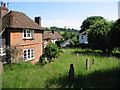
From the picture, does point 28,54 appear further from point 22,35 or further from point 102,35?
point 102,35

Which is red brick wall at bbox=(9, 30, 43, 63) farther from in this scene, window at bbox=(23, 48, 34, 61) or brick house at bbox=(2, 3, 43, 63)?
window at bbox=(23, 48, 34, 61)

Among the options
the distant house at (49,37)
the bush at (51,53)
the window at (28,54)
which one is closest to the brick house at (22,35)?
the window at (28,54)

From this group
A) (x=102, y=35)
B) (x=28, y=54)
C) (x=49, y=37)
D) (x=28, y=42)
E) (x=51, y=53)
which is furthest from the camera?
(x=49, y=37)

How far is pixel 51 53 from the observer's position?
982 inches

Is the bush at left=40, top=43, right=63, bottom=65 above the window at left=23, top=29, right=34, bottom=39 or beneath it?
beneath

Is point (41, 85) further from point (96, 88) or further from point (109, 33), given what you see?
point (109, 33)

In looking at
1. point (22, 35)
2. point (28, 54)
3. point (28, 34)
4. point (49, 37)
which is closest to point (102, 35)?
point (28, 34)

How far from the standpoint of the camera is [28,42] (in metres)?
21.4

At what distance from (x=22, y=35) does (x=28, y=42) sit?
68.4 inches

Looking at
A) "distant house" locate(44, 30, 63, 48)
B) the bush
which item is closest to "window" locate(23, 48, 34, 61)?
the bush

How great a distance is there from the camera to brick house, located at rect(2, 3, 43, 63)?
18172mm

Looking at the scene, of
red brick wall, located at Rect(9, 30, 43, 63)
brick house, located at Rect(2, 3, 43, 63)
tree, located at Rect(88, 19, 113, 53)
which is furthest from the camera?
tree, located at Rect(88, 19, 113, 53)

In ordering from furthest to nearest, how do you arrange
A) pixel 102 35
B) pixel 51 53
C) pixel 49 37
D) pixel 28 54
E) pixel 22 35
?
pixel 49 37
pixel 102 35
pixel 51 53
pixel 28 54
pixel 22 35

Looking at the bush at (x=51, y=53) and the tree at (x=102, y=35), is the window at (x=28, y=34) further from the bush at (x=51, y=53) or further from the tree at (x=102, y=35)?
the tree at (x=102, y=35)
